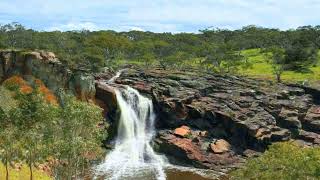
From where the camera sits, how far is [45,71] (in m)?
84.3

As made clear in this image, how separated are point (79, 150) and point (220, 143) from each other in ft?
128

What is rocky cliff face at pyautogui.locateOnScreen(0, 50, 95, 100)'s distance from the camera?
83938mm

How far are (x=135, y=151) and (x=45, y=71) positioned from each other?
1964 cm

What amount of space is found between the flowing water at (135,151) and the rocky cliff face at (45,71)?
6.90 meters

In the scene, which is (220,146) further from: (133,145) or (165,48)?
(165,48)

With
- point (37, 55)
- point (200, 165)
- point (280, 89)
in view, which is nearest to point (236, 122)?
point (200, 165)

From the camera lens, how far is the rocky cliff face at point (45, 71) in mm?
83938

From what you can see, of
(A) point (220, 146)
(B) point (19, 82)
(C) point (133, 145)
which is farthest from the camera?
(C) point (133, 145)

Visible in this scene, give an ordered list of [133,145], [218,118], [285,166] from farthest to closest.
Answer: [218,118]
[133,145]
[285,166]

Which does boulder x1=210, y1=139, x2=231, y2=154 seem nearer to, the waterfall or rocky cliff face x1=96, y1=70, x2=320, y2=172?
rocky cliff face x1=96, y1=70, x2=320, y2=172

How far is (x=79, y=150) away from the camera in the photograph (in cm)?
4747

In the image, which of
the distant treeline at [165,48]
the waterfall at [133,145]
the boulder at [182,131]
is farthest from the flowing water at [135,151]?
the distant treeline at [165,48]

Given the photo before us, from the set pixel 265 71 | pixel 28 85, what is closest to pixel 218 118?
pixel 28 85

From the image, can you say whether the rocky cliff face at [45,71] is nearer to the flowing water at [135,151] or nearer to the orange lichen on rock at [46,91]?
the orange lichen on rock at [46,91]
